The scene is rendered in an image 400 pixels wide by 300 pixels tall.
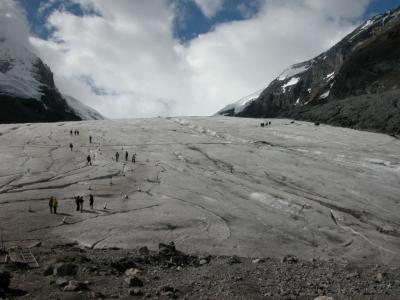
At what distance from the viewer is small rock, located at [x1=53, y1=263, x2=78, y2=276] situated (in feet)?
54.9

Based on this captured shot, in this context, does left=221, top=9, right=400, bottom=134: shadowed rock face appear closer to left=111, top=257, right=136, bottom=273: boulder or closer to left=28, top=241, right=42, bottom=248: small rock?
left=111, top=257, right=136, bottom=273: boulder

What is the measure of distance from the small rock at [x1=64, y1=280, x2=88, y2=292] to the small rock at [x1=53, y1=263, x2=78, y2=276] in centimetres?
143

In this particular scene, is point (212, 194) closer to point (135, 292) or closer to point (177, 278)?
point (177, 278)

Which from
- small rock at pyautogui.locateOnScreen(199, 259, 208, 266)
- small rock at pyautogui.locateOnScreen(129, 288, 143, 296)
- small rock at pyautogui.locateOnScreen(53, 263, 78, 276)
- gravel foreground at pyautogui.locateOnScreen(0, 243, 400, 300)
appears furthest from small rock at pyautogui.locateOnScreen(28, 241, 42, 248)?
small rock at pyautogui.locateOnScreen(129, 288, 143, 296)

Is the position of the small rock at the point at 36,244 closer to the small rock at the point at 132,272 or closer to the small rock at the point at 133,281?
the small rock at the point at 132,272

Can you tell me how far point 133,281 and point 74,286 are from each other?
6.89 feet

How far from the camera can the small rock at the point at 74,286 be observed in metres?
15.1

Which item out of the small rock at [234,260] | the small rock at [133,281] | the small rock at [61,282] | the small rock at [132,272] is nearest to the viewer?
the small rock at [61,282]

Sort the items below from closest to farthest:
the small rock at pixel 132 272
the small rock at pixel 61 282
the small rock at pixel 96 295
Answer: the small rock at pixel 96 295, the small rock at pixel 61 282, the small rock at pixel 132 272

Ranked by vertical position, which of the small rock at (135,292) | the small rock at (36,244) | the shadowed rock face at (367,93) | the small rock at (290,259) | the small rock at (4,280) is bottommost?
the small rock at (290,259)

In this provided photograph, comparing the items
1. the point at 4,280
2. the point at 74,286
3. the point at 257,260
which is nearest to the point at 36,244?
the point at 4,280

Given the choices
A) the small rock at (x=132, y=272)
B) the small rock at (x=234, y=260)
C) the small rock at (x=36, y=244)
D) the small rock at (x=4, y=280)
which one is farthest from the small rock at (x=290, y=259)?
the small rock at (x=4, y=280)

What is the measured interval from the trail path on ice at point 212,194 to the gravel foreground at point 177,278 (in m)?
2.93

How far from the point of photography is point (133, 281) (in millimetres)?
16234
